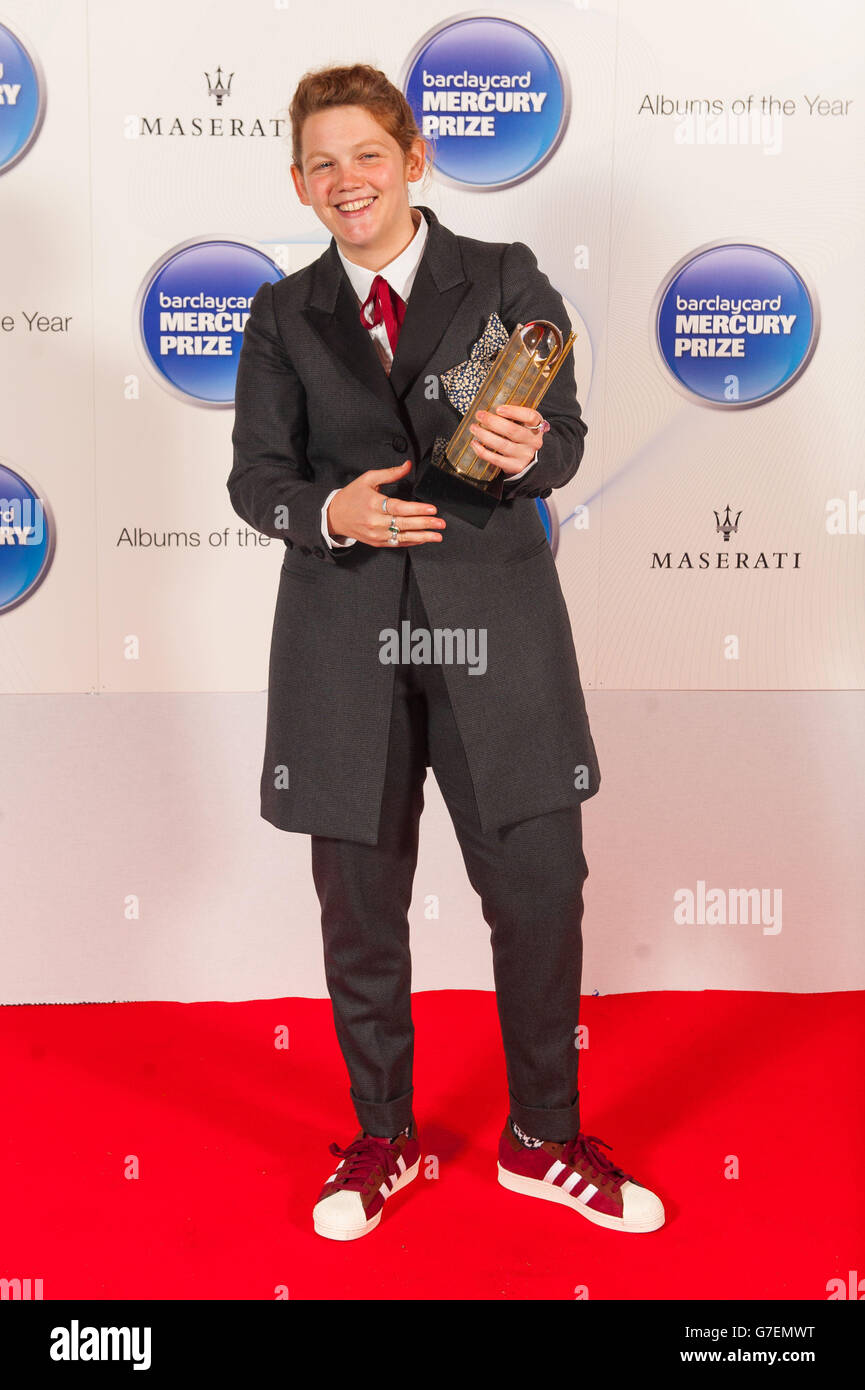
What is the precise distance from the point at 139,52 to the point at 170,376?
58 cm

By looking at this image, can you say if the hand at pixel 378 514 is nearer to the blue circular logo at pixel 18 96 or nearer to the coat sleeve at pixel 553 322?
the coat sleeve at pixel 553 322

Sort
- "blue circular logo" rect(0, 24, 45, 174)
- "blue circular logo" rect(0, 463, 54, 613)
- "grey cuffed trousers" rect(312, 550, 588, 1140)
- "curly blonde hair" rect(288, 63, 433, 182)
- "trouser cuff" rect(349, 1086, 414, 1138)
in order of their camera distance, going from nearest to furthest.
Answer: "curly blonde hair" rect(288, 63, 433, 182)
"grey cuffed trousers" rect(312, 550, 588, 1140)
"trouser cuff" rect(349, 1086, 414, 1138)
"blue circular logo" rect(0, 24, 45, 174)
"blue circular logo" rect(0, 463, 54, 613)

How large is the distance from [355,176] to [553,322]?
1.05 ft

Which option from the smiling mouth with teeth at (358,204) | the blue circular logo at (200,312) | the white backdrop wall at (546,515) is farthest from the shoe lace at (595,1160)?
the blue circular logo at (200,312)

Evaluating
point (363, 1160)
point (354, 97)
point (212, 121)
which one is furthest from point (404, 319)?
point (363, 1160)

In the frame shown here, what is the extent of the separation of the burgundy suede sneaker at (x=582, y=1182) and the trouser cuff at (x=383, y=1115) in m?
0.16

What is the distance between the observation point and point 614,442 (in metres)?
2.36

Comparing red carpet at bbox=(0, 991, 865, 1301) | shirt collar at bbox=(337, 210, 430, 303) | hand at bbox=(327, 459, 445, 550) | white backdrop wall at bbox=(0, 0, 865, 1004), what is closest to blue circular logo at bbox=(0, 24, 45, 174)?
white backdrop wall at bbox=(0, 0, 865, 1004)

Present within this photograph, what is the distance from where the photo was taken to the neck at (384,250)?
1647mm

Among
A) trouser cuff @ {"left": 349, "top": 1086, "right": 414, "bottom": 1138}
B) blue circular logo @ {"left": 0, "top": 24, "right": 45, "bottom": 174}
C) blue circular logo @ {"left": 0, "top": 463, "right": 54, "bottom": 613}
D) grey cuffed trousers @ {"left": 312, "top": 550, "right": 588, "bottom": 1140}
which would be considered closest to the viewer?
grey cuffed trousers @ {"left": 312, "top": 550, "right": 588, "bottom": 1140}

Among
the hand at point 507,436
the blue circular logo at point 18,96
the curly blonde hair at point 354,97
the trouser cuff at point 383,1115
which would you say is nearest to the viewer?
the hand at point 507,436

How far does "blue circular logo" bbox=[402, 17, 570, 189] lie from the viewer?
222 centimetres

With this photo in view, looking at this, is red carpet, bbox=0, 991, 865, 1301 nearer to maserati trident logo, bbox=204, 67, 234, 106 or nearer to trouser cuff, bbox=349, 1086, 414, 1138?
trouser cuff, bbox=349, 1086, 414, 1138

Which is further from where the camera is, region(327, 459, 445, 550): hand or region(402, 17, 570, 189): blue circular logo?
region(402, 17, 570, 189): blue circular logo
